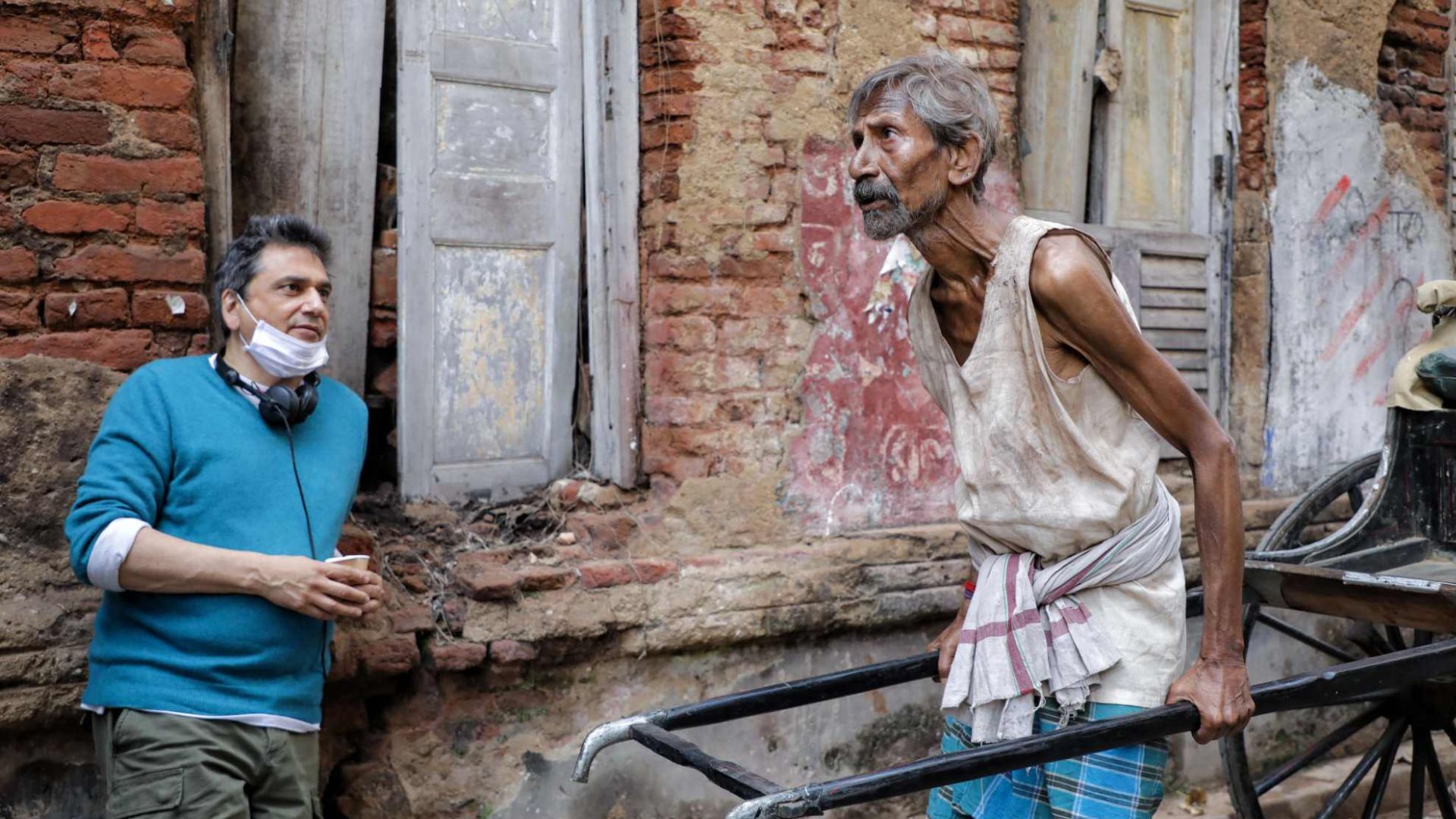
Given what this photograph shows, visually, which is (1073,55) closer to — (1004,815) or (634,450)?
(634,450)

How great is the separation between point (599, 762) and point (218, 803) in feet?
4.64

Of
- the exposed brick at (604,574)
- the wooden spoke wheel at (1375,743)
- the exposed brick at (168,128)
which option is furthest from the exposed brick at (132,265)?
the wooden spoke wheel at (1375,743)

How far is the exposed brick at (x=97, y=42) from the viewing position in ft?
10.2

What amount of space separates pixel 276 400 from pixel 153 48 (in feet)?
3.13

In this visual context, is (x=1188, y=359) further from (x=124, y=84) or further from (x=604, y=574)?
(x=124, y=84)

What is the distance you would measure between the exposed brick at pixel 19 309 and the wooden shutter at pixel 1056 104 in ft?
10.9

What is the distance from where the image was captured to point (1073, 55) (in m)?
5.21

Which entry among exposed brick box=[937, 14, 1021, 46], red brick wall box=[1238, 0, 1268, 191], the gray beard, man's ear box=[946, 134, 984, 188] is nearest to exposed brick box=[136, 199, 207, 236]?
the gray beard

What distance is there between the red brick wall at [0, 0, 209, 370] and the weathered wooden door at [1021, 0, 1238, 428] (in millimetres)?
3021

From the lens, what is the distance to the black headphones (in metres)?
2.88

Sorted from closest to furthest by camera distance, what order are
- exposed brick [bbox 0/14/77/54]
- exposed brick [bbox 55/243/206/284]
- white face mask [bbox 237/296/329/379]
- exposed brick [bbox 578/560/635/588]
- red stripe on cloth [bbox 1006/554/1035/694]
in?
1. red stripe on cloth [bbox 1006/554/1035/694]
2. white face mask [bbox 237/296/329/379]
3. exposed brick [bbox 0/14/77/54]
4. exposed brick [bbox 55/243/206/284]
5. exposed brick [bbox 578/560/635/588]

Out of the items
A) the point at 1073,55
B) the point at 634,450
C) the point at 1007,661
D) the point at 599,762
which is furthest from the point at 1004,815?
the point at 1073,55

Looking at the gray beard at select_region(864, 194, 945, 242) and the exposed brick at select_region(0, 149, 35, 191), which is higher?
the exposed brick at select_region(0, 149, 35, 191)

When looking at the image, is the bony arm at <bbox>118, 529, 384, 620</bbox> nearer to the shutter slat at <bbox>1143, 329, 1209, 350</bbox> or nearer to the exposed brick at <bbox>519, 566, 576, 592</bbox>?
the exposed brick at <bbox>519, 566, 576, 592</bbox>
